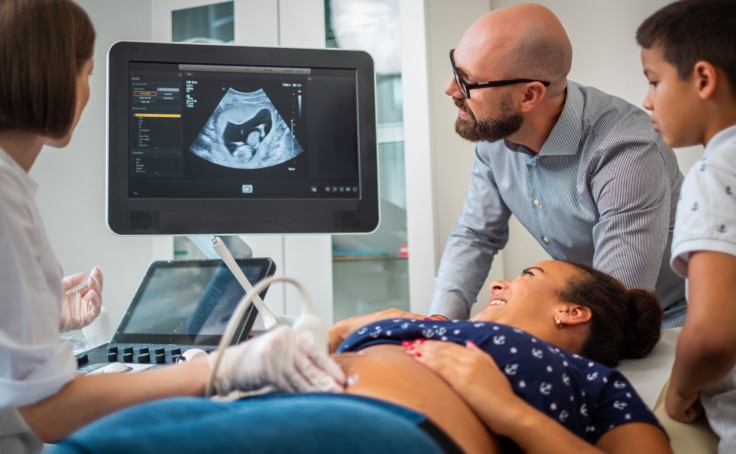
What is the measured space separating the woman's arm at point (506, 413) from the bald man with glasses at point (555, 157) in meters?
0.79

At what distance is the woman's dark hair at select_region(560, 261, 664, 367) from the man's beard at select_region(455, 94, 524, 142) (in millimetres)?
733

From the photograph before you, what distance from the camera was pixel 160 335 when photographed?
1.92m

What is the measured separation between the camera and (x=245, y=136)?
206 centimetres

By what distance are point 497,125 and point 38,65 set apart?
4.86ft

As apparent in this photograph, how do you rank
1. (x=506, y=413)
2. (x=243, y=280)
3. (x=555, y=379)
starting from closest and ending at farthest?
(x=506, y=413)
(x=555, y=379)
(x=243, y=280)

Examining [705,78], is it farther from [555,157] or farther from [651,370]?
[555,157]

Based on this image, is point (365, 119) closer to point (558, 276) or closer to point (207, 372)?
point (558, 276)

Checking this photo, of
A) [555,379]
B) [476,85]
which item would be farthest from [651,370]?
[476,85]

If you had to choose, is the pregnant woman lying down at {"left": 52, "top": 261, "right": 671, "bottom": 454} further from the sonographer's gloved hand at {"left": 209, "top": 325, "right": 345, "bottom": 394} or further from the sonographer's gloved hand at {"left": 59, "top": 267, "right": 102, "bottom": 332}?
the sonographer's gloved hand at {"left": 59, "top": 267, "right": 102, "bottom": 332}

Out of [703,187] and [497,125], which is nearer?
[703,187]

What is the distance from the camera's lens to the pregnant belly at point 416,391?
1067 millimetres

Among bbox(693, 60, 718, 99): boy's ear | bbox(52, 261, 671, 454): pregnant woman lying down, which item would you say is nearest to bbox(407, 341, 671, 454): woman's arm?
bbox(52, 261, 671, 454): pregnant woman lying down

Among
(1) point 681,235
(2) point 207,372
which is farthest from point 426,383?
(1) point 681,235

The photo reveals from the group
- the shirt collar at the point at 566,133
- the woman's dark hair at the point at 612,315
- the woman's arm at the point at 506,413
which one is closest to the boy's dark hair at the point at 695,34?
the woman's dark hair at the point at 612,315
